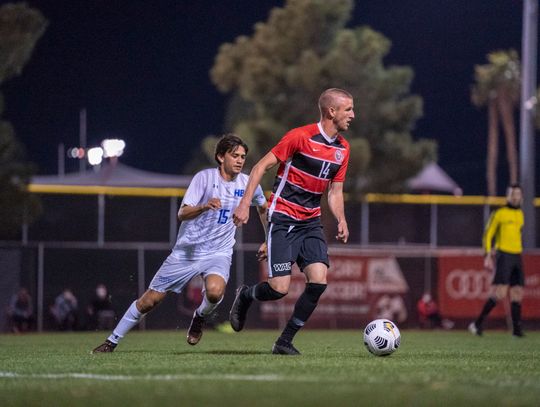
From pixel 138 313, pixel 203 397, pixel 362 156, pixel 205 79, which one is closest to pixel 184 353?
pixel 138 313

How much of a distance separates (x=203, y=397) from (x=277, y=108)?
99.5 feet

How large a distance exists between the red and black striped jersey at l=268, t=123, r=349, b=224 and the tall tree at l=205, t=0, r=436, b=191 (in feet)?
84.3

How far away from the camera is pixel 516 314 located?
55.5 ft

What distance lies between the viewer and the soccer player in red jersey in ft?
32.1

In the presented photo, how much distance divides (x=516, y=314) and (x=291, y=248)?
313 inches

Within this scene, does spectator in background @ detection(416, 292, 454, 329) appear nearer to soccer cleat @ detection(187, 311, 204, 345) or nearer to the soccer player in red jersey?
soccer cleat @ detection(187, 311, 204, 345)

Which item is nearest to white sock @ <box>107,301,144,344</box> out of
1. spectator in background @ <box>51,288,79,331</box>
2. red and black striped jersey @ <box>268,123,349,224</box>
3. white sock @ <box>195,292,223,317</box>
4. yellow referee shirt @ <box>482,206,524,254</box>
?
white sock @ <box>195,292,223,317</box>

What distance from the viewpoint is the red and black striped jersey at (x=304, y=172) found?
973cm

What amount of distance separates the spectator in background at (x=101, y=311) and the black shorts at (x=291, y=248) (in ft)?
46.4

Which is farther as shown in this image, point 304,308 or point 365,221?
point 365,221

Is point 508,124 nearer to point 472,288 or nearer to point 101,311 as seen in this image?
point 472,288

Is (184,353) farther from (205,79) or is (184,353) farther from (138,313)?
(205,79)

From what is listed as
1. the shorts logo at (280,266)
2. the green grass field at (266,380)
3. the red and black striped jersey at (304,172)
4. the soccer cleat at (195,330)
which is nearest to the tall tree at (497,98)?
the soccer cleat at (195,330)

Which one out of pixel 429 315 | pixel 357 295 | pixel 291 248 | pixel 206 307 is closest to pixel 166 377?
pixel 291 248
